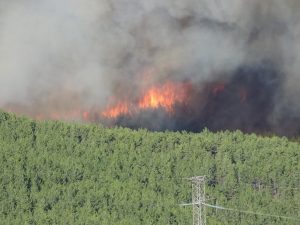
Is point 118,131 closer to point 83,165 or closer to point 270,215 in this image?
point 83,165

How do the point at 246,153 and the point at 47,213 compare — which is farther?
the point at 246,153

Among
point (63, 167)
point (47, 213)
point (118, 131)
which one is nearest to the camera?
point (47, 213)

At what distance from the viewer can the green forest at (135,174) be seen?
168500mm

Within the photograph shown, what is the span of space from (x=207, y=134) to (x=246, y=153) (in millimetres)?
8931

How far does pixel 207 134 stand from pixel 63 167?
22.3m

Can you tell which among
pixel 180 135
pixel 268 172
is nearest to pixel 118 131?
pixel 180 135

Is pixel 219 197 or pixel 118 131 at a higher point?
pixel 118 131

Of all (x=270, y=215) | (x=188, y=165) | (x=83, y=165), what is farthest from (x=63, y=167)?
(x=270, y=215)

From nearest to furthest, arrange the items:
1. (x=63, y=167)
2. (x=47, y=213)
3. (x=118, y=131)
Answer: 1. (x=47, y=213)
2. (x=63, y=167)
3. (x=118, y=131)

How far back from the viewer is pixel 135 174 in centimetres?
18075

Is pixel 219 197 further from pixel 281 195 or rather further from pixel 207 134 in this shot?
pixel 207 134

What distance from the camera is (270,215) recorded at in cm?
17038

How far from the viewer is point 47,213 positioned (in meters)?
168

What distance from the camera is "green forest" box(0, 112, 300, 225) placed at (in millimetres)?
168500
